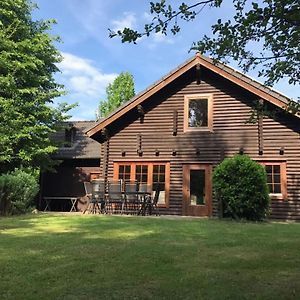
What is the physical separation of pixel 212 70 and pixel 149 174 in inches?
179

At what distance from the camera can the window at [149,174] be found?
51.9ft

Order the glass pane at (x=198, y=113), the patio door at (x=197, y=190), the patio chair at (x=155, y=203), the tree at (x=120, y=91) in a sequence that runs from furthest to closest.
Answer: the tree at (x=120, y=91) < the glass pane at (x=198, y=113) < the patio door at (x=197, y=190) < the patio chair at (x=155, y=203)

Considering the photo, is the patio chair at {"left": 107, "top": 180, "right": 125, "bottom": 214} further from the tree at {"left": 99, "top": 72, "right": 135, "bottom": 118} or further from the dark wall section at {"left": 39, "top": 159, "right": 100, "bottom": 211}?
the tree at {"left": 99, "top": 72, "right": 135, "bottom": 118}

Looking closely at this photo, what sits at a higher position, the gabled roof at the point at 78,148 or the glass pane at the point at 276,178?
the gabled roof at the point at 78,148

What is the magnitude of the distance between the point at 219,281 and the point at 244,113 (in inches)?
441

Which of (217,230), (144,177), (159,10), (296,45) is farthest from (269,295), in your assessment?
(144,177)

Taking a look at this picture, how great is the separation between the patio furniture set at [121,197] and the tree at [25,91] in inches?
160

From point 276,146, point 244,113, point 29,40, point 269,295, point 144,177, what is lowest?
point 269,295

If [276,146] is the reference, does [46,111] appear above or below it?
above

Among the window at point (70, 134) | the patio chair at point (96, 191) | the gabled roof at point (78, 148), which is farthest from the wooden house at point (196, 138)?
the window at point (70, 134)

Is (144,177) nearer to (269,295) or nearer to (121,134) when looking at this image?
(121,134)

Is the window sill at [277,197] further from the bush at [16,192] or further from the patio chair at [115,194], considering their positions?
the bush at [16,192]

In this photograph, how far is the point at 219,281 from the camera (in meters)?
4.74

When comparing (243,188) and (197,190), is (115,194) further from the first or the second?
(243,188)
